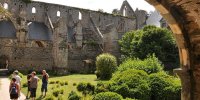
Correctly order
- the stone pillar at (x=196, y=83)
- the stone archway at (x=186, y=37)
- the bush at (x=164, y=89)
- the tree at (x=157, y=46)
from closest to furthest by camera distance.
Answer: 1. the stone archway at (x=186, y=37)
2. the stone pillar at (x=196, y=83)
3. the bush at (x=164, y=89)
4. the tree at (x=157, y=46)

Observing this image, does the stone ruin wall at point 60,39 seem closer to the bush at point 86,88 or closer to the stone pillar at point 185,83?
the bush at point 86,88

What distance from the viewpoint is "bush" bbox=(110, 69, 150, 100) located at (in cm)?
1560

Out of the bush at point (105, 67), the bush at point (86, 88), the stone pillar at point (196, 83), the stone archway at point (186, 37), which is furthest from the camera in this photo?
→ the bush at point (105, 67)

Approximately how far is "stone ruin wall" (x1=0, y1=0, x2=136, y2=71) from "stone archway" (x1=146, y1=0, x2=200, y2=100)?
29889 mm

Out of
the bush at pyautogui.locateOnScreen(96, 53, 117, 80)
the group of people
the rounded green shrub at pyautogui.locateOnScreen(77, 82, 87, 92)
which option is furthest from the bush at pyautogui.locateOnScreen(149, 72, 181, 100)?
the bush at pyautogui.locateOnScreen(96, 53, 117, 80)

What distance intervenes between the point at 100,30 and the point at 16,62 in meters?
15.7

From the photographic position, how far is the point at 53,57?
37.4 meters

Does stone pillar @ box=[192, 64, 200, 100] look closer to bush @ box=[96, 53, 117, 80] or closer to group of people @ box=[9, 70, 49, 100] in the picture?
group of people @ box=[9, 70, 49, 100]

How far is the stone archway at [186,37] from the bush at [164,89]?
10.7 metres

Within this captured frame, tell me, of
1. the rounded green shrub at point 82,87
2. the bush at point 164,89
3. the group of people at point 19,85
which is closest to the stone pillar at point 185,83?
the group of people at point 19,85

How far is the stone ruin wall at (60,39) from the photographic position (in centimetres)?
3612

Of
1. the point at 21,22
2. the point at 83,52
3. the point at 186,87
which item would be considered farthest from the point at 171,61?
the point at 186,87

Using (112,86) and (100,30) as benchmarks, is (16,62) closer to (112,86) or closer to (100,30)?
(100,30)

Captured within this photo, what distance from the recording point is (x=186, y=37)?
19.5ft
